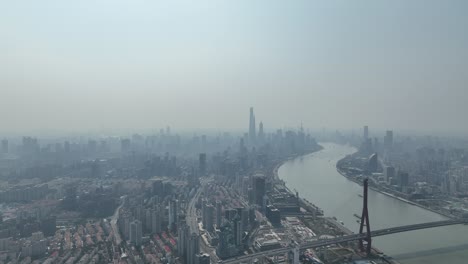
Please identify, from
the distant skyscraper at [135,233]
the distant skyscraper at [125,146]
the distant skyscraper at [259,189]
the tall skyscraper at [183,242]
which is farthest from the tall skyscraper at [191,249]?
the distant skyscraper at [125,146]

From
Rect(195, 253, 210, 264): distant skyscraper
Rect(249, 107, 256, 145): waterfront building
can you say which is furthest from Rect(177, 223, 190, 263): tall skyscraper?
Rect(249, 107, 256, 145): waterfront building

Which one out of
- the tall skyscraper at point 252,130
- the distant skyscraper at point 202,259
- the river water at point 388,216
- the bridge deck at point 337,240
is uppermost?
the tall skyscraper at point 252,130

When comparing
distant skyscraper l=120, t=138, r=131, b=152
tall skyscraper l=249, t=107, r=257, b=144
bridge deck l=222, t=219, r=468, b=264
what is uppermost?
tall skyscraper l=249, t=107, r=257, b=144

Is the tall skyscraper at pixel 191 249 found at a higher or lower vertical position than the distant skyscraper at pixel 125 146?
lower

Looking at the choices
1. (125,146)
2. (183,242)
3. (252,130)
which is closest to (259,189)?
(183,242)

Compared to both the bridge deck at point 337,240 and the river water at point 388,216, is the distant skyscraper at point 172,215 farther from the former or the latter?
the river water at point 388,216

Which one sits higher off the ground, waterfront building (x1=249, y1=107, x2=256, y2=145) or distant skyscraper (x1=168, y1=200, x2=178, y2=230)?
waterfront building (x1=249, y1=107, x2=256, y2=145)

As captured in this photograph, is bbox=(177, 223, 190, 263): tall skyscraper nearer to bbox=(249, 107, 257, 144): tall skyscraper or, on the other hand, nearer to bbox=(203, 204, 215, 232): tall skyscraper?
bbox=(203, 204, 215, 232): tall skyscraper

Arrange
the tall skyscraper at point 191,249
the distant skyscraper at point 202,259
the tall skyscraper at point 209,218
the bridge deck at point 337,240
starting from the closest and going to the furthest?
1. the distant skyscraper at point 202,259
2. the tall skyscraper at point 191,249
3. the bridge deck at point 337,240
4. the tall skyscraper at point 209,218

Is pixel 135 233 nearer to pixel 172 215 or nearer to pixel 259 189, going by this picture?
pixel 172 215
